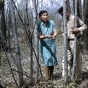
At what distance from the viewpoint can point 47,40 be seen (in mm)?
5746

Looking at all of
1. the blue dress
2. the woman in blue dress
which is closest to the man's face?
the woman in blue dress

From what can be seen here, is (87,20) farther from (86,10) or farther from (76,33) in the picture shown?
(76,33)

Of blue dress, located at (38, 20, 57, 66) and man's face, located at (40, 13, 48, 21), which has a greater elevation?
man's face, located at (40, 13, 48, 21)

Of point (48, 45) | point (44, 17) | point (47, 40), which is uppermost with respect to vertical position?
point (44, 17)

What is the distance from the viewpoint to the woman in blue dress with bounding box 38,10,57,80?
5.69 m

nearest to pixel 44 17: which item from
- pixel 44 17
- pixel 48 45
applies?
pixel 44 17

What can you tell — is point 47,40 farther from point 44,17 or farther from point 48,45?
point 44,17

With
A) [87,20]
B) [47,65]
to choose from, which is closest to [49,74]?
[47,65]

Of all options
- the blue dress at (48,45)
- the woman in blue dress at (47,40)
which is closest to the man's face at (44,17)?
the woman in blue dress at (47,40)

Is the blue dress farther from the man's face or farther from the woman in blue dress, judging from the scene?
the man's face

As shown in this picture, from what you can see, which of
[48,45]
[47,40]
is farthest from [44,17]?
[48,45]

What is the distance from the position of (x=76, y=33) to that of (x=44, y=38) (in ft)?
3.00

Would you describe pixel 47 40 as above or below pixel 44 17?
below

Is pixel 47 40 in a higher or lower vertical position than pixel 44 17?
lower
